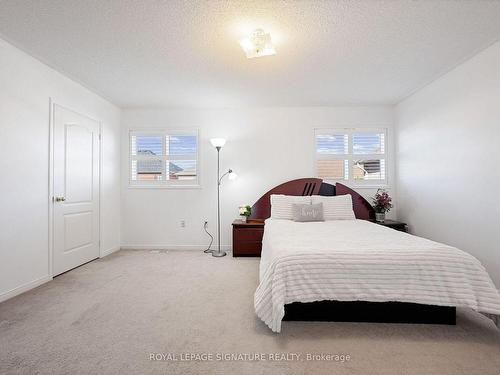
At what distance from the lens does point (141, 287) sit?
2623mm

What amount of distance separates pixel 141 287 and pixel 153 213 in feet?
6.13

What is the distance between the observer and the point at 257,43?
222cm

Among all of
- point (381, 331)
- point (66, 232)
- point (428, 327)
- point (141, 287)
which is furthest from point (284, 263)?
point (66, 232)

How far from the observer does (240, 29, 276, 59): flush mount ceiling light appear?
2.16 meters

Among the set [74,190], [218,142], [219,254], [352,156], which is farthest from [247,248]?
[74,190]

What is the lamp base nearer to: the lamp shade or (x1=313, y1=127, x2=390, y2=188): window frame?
the lamp shade

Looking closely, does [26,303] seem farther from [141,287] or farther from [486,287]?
[486,287]

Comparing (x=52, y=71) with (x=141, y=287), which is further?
(x=52, y=71)

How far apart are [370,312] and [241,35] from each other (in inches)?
100

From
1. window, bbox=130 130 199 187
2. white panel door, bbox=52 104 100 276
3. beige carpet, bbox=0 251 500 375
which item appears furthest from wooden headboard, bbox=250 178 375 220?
white panel door, bbox=52 104 100 276

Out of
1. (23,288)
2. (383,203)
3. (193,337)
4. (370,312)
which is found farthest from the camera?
(383,203)

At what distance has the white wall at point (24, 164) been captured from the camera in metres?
2.35

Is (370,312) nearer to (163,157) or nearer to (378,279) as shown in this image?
(378,279)

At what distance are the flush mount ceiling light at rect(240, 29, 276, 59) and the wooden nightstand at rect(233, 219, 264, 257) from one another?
93.1 inches
